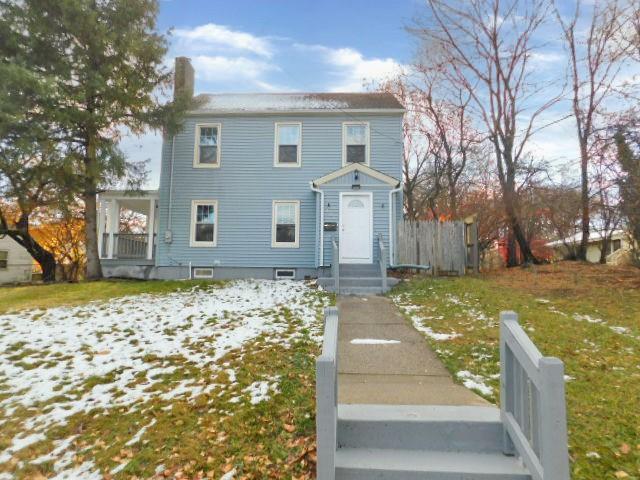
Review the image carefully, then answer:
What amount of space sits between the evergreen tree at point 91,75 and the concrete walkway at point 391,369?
9062 millimetres

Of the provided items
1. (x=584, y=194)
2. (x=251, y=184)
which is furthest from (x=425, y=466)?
(x=584, y=194)

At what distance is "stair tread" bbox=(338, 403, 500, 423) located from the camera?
296cm

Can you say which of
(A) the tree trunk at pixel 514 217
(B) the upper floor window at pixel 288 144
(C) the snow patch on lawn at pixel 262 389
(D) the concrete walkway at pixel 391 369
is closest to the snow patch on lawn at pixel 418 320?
(D) the concrete walkway at pixel 391 369

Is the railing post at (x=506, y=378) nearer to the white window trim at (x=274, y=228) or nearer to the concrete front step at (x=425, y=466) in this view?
the concrete front step at (x=425, y=466)

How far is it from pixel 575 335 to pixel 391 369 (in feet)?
9.77

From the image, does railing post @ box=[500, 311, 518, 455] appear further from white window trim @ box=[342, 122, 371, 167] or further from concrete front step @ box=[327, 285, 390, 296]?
white window trim @ box=[342, 122, 371, 167]

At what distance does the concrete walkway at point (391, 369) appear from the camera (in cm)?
354

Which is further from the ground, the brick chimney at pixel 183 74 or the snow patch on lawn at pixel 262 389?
the brick chimney at pixel 183 74

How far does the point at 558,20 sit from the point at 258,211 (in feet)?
43.2

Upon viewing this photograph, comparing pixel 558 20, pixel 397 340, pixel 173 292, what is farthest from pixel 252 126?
pixel 558 20

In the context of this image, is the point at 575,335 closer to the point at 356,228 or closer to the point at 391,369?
the point at 391,369

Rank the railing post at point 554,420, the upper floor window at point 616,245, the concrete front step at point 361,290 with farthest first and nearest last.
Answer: the upper floor window at point 616,245
the concrete front step at point 361,290
the railing post at point 554,420

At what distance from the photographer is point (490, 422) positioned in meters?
2.91

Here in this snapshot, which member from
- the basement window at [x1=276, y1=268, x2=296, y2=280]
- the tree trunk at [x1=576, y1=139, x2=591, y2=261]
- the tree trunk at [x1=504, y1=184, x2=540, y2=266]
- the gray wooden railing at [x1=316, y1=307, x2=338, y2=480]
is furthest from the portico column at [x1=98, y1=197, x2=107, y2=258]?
the tree trunk at [x1=576, y1=139, x2=591, y2=261]
